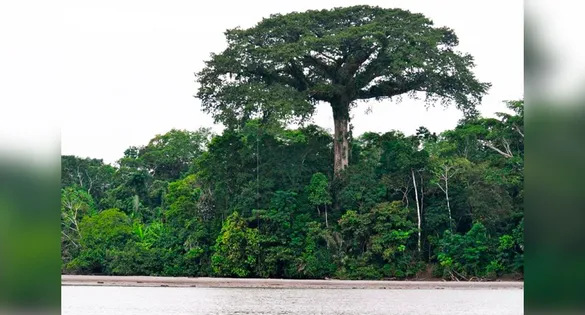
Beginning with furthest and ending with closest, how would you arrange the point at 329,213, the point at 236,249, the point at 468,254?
the point at 329,213
the point at 236,249
the point at 468,254

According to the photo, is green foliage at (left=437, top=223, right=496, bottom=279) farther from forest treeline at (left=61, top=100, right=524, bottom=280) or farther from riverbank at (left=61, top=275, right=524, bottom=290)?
riverbank at (left=61, top=275, right=524, bottom=290)

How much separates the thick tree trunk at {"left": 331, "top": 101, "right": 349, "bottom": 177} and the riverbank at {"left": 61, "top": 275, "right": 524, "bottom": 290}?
153 inches

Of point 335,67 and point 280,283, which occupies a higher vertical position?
point 335,67

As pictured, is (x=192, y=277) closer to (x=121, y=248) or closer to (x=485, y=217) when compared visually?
(x=121, y=248)

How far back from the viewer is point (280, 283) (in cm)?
2448

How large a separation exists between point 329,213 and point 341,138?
85.0 inches

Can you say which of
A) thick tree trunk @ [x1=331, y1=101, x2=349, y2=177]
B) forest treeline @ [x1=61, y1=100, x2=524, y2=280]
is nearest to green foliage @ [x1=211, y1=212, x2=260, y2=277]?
forest treeline @ [x1=61, y1=100, x2=524, y2=280]

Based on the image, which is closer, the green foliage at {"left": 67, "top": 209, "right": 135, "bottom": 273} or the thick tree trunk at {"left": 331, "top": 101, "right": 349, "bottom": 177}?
the thick tree trunk at {"left": 331, "top": 101, "right": 349, "bottom": 177}

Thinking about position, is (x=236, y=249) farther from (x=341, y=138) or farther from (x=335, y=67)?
(x=335, y=67)

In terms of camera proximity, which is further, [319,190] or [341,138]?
[341,138]

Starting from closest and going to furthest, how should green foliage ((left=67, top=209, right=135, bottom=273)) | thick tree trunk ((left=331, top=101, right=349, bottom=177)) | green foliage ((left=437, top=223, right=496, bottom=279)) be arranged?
green foliage ((left=437, top=223, right=496, bottom=279))
thick tree trunk ((left=331, top=101, right=349, bottom=177))
green foliage ((left=67, top=209, right=135, bottom=273))

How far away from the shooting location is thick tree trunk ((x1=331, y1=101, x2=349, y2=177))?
2692cm

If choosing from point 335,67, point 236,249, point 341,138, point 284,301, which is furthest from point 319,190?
point 284,301

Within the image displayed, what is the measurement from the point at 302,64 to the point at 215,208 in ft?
15.9
